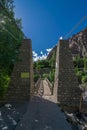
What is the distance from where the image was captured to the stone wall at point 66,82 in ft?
32.0

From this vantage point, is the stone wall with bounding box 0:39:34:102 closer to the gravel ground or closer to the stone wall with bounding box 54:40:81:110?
the gravel ground

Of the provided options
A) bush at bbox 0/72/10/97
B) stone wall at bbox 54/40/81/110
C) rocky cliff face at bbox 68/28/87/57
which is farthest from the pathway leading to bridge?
rocky cliff face at bbox 68/28/87/57

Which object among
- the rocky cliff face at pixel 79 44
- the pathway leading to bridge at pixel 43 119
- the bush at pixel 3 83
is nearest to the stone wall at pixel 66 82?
the pathway leading to bridge at pixel 43 119

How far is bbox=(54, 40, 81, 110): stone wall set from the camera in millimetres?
9766

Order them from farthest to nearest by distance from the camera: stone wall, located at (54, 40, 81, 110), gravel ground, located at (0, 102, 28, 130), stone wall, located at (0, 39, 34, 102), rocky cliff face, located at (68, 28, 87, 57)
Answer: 1. rocky cliff face, located at (68, 28, 87, 57)
2. stone wall, located at (0, 39, 34, 102)
3. stone wall, located at (54, 40, 81, 110)
4. gravel ground, located at (0, 102, 28, 130)

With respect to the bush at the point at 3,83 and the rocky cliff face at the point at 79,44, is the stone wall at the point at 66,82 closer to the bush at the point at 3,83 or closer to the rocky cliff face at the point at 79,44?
the bush at the point at 3,83

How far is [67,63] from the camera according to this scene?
10.1 metres

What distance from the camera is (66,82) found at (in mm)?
9906

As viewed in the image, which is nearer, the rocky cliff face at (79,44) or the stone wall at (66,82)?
the stone wall at (66,82)

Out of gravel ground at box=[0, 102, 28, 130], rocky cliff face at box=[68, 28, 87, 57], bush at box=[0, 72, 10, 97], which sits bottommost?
gravel ground at box=[0, 102, 28, 130]

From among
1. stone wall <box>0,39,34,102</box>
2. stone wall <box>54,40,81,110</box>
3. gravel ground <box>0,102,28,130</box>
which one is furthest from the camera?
stone wall <box>0,39,34,102</box>

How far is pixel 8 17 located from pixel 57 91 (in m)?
4.23

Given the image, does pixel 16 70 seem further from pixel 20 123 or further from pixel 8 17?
pixel 20 123

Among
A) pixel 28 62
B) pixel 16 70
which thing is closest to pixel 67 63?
pixel 28 62
